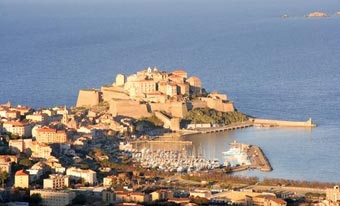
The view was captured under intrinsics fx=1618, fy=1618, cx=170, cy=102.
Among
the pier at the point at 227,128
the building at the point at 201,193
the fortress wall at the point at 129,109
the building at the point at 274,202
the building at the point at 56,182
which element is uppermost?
the fortress wall at the point at 129,109

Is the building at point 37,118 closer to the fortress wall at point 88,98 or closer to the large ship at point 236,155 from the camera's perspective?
the fortress wall at point 88,98

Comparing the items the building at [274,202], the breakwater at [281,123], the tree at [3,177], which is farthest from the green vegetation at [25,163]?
the breakwater at [281,123]

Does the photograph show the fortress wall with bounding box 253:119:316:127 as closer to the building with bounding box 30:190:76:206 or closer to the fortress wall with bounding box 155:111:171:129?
the fortress wall with bounding box 155:111:171:129

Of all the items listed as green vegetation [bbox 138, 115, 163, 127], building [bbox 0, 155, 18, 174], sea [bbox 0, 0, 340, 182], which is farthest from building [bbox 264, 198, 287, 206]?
green vegetation [bbox 138, 115, 163, 127]

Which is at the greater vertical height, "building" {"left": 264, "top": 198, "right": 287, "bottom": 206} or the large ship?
the large ship

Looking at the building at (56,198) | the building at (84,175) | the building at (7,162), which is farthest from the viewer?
the building at (7,162)

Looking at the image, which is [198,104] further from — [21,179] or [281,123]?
[21,179]
